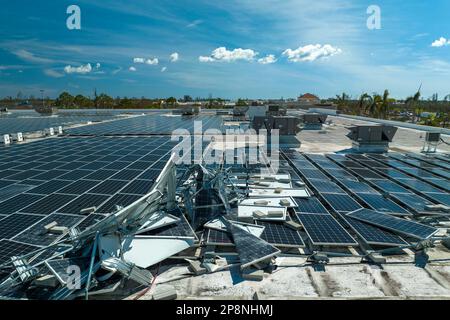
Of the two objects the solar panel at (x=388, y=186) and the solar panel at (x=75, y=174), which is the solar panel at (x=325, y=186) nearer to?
the solar panel at (x=388, y=186)

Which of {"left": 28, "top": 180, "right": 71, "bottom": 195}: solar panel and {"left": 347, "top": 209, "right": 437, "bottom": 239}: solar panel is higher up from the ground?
{"left": 28, "top": 180, "right": 71, "bottom": 195}: solar panel

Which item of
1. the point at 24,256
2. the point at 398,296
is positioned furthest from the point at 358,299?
the point at 24,256

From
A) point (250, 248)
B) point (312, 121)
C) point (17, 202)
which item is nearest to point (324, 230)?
point (250, 248)

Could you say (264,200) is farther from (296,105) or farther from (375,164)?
(296,105)

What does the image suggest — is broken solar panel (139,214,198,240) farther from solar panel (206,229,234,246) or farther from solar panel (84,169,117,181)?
solar panel (84,169,117,181)

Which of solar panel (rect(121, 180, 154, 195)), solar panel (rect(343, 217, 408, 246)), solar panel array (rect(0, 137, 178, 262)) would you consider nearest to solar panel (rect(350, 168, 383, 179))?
solar panel (rect(343, 217, 408, 246))

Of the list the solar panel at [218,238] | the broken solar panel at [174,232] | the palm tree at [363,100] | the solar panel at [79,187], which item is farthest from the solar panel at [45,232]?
the palm tree at [363,100]
